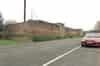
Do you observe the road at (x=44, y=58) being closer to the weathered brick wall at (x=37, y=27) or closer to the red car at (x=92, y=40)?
the red car at (x=92, y=40)

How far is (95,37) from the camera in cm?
2244

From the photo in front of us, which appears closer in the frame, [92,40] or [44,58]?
[44,58]

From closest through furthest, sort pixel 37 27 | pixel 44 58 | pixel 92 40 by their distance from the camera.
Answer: pixel 44 58, pixel 92 40, pixel 37 27

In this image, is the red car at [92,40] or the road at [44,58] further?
the red car at [92,40]

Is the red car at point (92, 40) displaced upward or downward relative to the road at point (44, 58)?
upward

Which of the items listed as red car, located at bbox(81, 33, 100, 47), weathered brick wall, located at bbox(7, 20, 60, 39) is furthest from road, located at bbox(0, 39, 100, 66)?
weathered brick wall, located at bbox(7, 20, 60, 39)

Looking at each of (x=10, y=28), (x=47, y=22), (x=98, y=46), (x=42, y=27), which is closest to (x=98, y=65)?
(x=98, y=46)

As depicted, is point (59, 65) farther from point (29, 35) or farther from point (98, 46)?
point (29, 35)

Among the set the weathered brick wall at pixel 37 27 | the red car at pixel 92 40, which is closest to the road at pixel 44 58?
the red car at pixel 92 40

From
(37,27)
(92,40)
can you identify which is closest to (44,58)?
(92,40)

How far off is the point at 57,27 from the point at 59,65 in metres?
79.6

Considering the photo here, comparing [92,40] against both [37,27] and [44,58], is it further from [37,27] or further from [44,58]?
[37,27]

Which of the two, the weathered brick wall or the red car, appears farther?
the weathered brick wall

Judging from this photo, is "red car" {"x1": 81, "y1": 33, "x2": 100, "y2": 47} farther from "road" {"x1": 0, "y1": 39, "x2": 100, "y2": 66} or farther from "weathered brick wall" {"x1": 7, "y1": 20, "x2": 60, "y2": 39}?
"weathered brick wall" {"x1": 7, "y1": 20, "x2": 60, "y2": 39}
